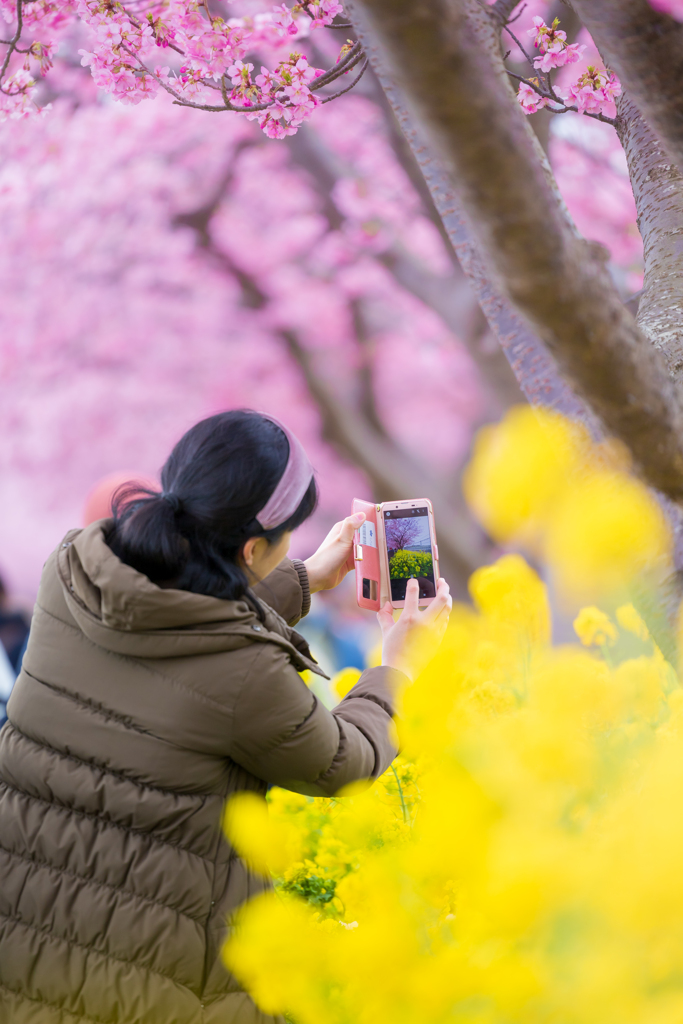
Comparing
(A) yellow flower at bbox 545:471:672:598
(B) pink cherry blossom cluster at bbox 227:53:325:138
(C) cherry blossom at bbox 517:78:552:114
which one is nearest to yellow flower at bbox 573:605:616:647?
(A) yellow flower at bbox 545:471:672:598

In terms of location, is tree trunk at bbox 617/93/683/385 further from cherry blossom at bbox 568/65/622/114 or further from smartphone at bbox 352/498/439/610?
smartphone at bbox 352/498/439/610

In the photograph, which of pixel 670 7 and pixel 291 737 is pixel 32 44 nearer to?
pixel 670 7

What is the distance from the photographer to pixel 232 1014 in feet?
3.55

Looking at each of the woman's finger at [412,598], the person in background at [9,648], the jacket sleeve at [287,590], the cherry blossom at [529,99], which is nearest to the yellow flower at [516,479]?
the woman's finger at [412,598]

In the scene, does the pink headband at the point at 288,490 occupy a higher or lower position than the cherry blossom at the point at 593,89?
lower

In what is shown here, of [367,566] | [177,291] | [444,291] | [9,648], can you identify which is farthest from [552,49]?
[177,291]

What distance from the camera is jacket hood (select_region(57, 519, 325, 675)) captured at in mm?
1018

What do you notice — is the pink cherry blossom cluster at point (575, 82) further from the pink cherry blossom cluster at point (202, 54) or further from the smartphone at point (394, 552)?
the smartphone at point (394, 552)

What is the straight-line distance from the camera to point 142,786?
3.52ft

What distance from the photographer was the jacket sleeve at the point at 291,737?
1037 millimetres

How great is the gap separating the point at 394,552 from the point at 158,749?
0.64 meters

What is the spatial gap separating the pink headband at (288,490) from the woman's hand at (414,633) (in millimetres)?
323

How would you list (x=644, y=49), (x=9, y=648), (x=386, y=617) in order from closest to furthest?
(x=644, y=49) → (x=386, y=617) → (x=9, y=648)

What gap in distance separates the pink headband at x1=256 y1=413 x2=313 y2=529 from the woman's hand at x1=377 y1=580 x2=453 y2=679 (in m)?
0.32
